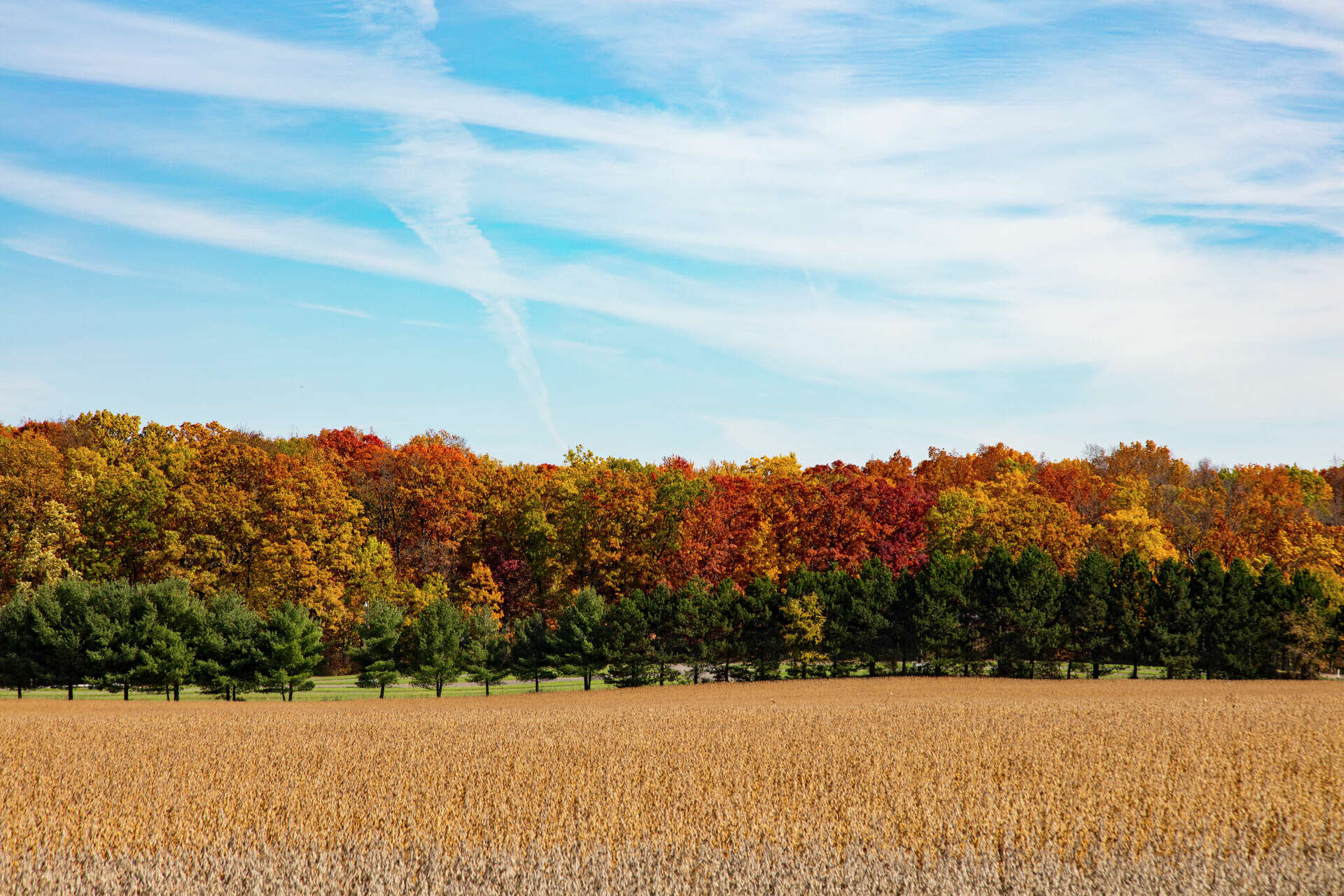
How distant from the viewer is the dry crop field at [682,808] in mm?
13867

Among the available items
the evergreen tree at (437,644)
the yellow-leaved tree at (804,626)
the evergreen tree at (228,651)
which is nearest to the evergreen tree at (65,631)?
the evergreen tree at (228,651)

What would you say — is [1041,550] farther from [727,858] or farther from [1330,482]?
[1330,482]

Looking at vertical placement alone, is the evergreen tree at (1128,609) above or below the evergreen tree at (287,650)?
above

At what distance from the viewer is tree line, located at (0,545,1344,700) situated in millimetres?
56844

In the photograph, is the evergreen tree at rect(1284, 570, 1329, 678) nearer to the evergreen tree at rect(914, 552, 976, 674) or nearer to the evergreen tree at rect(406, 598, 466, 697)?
the evergreen tree at rect(914, 552, 976, 674)

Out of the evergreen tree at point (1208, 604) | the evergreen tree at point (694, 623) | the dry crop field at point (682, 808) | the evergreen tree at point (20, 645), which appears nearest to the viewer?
the dry crop field at point (682, 808)

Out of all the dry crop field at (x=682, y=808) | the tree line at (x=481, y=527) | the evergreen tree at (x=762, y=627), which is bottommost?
the dry crop field at (x=682, y=808)

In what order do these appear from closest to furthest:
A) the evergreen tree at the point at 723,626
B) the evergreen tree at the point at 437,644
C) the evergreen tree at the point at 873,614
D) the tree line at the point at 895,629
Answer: the evergreen tree at the point at 437,644, the tree line at the point at 895,629, the evergreen tree at the point at 723,626, the evergreen tree at the point at 873,614

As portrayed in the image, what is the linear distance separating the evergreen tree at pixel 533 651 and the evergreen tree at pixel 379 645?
653cm

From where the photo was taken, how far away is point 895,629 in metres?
62.5

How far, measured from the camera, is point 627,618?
2299 inches

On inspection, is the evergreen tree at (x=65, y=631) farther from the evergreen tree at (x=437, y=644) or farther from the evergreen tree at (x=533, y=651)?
the evergreen tree at (x=533, y=651)

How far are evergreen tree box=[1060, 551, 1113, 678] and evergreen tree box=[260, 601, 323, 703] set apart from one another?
41.5 m

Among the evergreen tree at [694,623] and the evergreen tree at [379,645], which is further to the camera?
the evergreen tree at [694,623]
